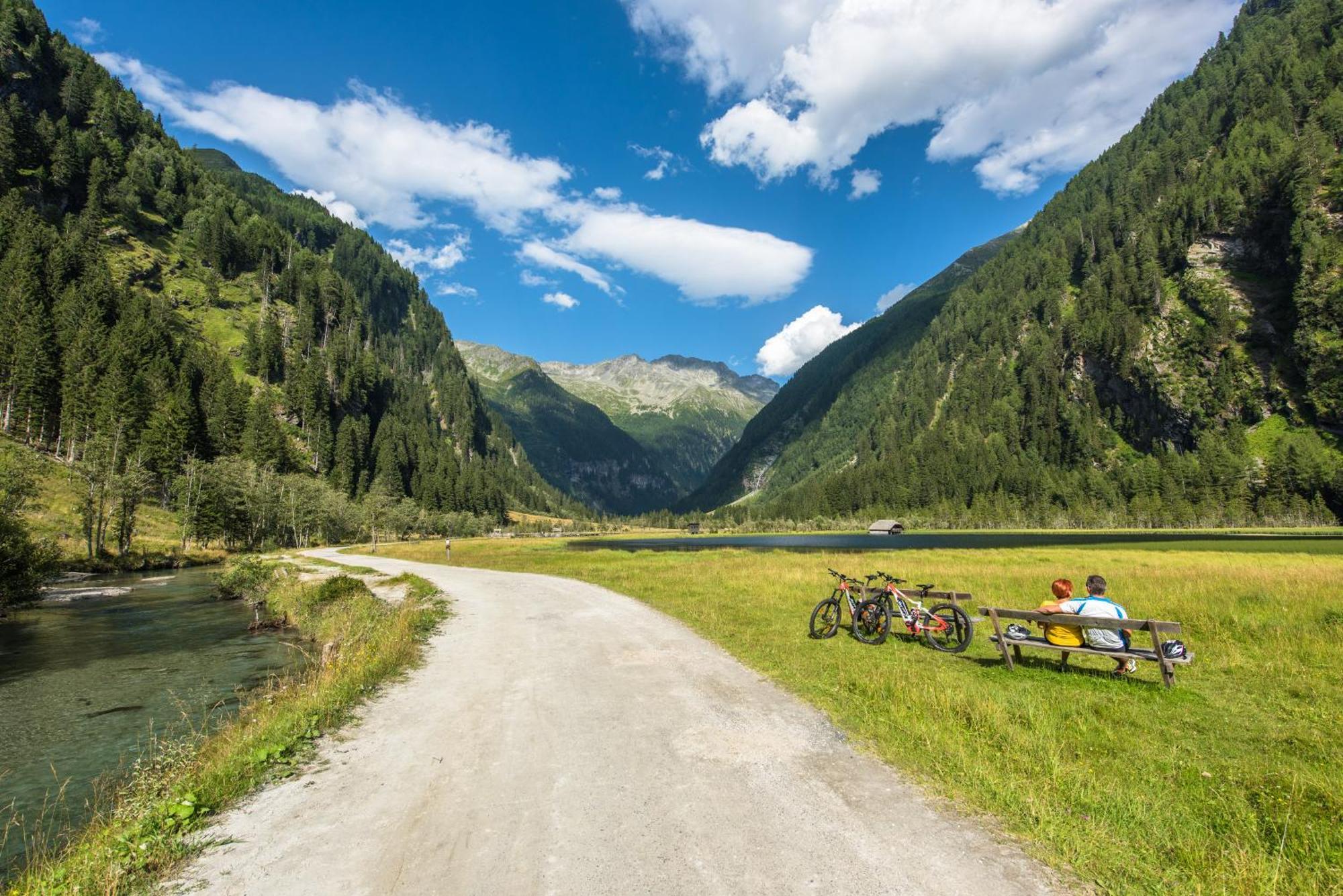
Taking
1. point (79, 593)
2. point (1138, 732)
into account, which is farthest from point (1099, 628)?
point (79, 593)

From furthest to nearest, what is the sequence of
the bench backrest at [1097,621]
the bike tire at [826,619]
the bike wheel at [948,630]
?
the bike tire at [826,619] < the bike wheel at [948,630] < the bench backrest at [1097,621]

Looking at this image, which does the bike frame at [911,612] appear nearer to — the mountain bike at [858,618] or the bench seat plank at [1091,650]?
the mountain bike at [858,618]

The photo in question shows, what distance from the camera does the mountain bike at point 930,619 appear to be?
598 inches

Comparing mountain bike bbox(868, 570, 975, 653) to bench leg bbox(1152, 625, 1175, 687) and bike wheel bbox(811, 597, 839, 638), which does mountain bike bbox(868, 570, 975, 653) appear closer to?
bike wheel bbox(811, 597, 839, 638)

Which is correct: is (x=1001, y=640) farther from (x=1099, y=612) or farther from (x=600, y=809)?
(x=600, y=809)

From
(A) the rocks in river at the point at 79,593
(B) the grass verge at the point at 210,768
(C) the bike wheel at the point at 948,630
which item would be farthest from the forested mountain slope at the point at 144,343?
(C) the bike wheel at the point at 948,630

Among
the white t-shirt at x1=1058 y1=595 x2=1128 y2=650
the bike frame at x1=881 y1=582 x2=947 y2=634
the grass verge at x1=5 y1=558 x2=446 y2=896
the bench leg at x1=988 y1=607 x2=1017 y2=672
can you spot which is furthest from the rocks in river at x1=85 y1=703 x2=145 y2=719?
the white t-shirt at x1=1058 y1=595 x2=1128 y2=650

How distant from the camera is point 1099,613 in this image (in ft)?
40.7

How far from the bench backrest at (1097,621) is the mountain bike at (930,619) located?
1.97 m

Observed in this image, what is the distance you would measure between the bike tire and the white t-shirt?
6022mm

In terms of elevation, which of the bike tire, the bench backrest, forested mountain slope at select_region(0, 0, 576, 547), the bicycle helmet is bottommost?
the bike tire

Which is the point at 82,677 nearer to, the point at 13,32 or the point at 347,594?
the point at 347,594

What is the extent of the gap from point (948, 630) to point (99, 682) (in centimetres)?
2767

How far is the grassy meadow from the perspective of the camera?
5383mm
